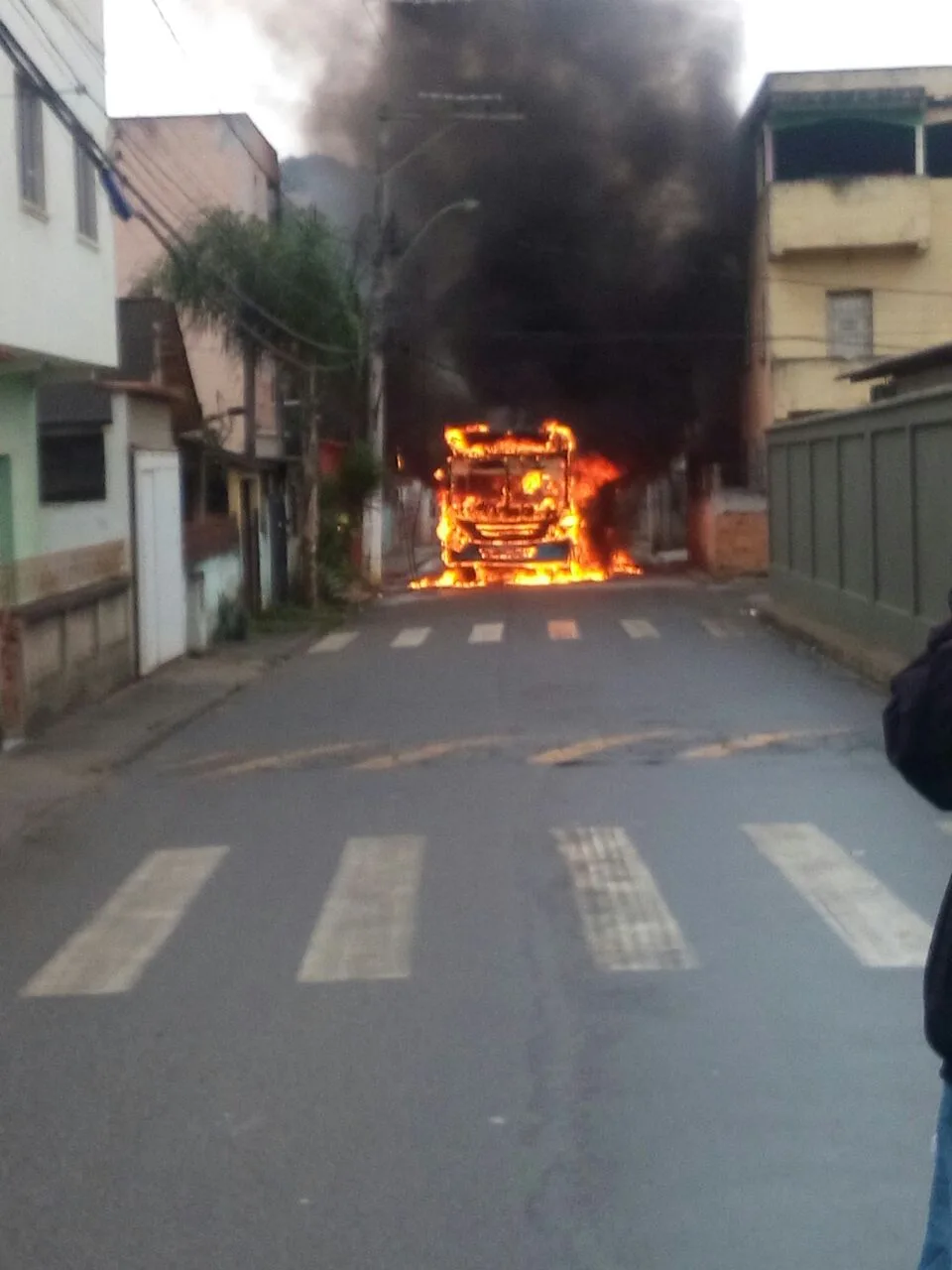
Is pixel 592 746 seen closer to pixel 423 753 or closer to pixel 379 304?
pixel 423 753

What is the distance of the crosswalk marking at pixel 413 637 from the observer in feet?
82.5

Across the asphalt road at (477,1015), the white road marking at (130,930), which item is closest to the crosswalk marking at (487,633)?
the asphalt road at (477,1015)

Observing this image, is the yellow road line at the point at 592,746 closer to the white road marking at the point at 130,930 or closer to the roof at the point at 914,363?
the white road marking at the point at 130,930

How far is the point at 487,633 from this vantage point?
26094mm

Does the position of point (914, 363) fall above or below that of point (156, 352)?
below

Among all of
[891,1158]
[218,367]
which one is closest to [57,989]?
[891,1158]

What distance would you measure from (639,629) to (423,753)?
1199cm

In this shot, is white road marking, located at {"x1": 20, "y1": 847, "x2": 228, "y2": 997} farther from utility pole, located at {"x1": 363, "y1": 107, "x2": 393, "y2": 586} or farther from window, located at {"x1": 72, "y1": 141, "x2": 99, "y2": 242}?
utility pole, located at {"x1": 363, "y1": 107, "x2": 393, "y2": 586}

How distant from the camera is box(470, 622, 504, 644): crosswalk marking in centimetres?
2491

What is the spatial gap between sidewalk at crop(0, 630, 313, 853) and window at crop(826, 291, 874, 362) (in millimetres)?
20651

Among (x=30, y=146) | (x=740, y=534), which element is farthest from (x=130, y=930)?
(x=740, y=534)

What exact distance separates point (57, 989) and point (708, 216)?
3853cm

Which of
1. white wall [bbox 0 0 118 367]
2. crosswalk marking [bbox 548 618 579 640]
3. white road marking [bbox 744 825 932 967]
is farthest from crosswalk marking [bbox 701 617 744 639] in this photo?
white road marking [bbox 744 825 932 967]

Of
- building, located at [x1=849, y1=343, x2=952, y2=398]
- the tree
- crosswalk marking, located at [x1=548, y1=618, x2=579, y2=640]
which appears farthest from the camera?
the tree
